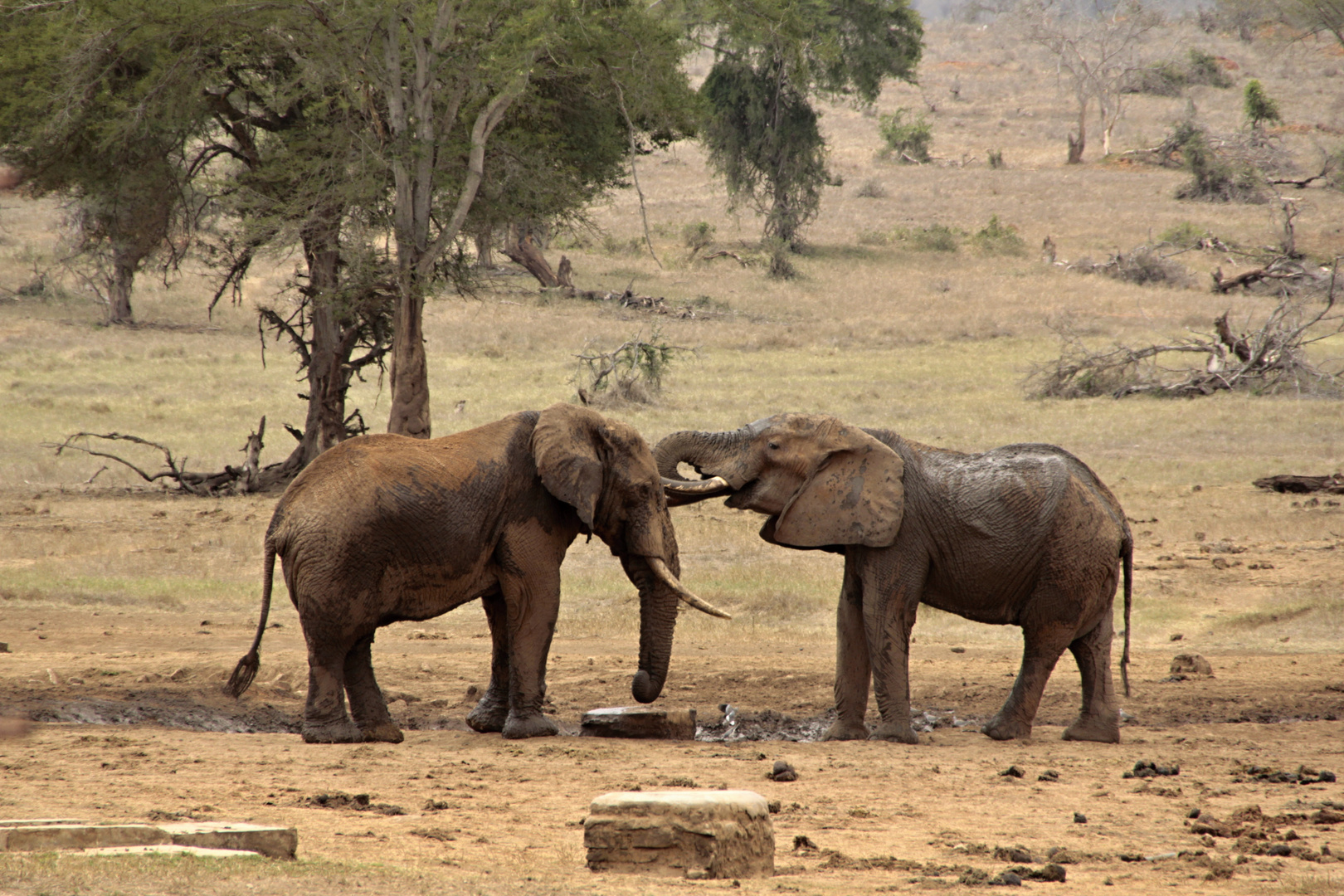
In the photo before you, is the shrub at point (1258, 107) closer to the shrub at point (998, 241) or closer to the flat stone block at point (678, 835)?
the shrub at point (998, 241)

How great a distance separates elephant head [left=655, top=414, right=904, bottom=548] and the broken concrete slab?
4647mm

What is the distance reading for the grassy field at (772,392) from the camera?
14.3m

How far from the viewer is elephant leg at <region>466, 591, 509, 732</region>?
9602mm

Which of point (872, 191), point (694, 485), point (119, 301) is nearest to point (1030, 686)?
point (694, 485)

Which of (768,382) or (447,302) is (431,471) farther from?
(447,302)

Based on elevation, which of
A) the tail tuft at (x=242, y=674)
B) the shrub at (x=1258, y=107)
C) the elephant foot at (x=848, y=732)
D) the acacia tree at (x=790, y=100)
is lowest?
the elephant foot at (x=848, y=732)

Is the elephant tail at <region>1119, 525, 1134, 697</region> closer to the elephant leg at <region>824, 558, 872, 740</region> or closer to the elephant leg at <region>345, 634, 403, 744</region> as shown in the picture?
the elephant leg at <region>824, 558, 872, 740</region>

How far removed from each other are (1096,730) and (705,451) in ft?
10.1

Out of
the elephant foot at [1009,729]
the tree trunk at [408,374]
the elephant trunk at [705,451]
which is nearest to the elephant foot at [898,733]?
the elephant foot at [1009,729]

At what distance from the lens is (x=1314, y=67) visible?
281ft

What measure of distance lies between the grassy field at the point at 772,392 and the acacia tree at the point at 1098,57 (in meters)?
5.61

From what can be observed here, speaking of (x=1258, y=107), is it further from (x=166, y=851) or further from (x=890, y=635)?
(x=166, y=851)

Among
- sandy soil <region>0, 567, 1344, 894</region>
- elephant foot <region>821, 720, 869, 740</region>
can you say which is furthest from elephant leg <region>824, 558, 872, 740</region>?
sandy soil <region>0, 567, 1344, 894</region>

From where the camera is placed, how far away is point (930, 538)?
9.58 meters
